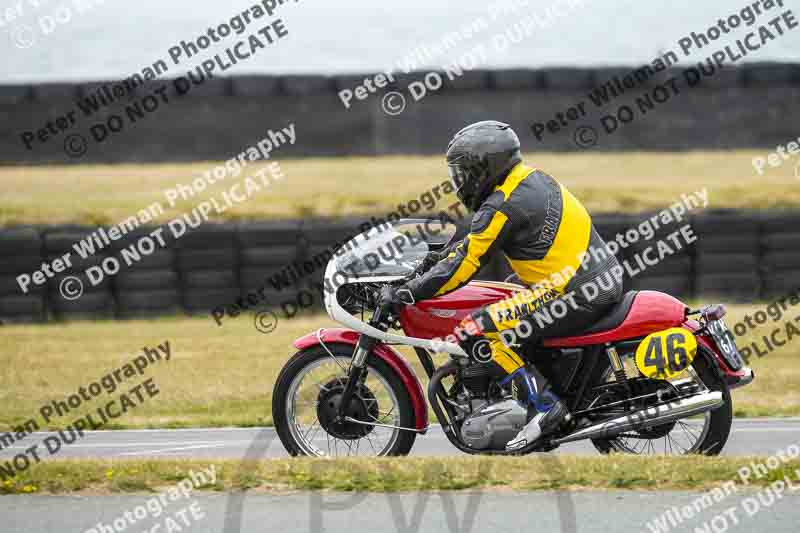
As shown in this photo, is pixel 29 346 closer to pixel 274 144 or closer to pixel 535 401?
pixel 535 401

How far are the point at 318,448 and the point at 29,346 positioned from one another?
706 centimetres

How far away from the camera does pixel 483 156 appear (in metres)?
5.87

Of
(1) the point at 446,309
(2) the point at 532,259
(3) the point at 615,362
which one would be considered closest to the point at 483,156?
(2) the point at 532,259

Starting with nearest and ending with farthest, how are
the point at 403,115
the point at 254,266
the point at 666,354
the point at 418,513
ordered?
the point at 418,513, the point at 666,354, the point at 254,266, the point at 403,115

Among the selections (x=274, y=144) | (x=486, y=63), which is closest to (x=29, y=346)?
(x=274, y=144)

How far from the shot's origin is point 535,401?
232 inches

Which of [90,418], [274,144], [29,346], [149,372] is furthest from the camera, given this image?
[274,144]

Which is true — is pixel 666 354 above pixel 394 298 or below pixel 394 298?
below

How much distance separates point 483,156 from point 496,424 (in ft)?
4.59

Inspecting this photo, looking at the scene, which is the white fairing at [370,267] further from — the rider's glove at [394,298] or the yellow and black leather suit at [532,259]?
the yellow and black leather suit at [532,259]

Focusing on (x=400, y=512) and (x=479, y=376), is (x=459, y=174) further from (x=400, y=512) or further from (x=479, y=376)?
(x=400, y=512)

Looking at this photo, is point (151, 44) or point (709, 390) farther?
point (151, 44)

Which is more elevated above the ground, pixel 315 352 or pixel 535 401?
pixel 315 352

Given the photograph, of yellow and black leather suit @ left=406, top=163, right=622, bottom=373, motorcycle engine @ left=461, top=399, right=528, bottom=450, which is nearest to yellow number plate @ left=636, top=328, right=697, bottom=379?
yellow and black leather suit @ left=406, top=163, right=622, bottom=373
